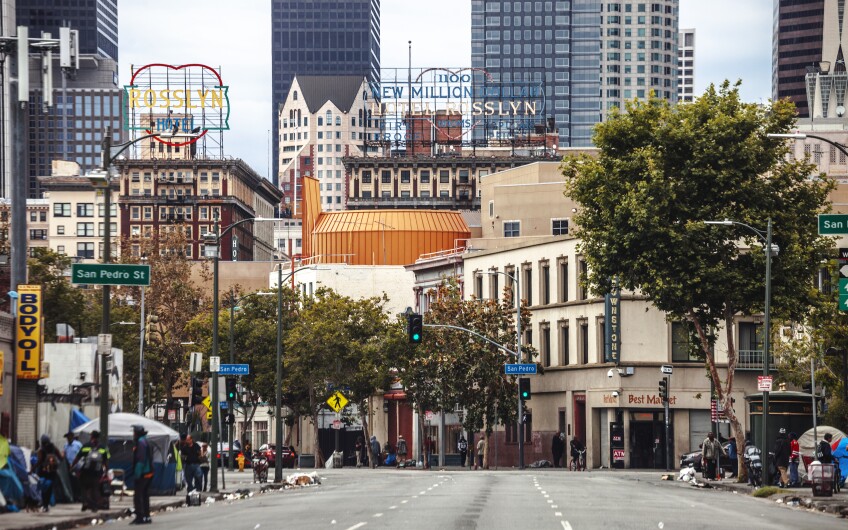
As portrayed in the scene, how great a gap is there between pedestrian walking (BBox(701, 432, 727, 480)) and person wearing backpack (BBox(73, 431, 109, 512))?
26322 millimetres

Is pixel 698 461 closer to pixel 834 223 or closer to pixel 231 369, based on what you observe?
pixel 231 369

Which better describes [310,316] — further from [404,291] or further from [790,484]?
[790,484]

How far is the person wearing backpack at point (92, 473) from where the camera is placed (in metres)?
35.4

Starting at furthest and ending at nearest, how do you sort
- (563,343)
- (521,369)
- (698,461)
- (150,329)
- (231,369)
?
(563,343) < (150,329) < (521,369) < (698,461) < (231,369)

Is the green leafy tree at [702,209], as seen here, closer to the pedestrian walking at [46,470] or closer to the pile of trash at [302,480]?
the pile of trash at [302,480]

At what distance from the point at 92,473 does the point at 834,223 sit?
17813mm

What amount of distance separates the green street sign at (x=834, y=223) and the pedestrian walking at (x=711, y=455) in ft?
72.5

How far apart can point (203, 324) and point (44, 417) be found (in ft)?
179

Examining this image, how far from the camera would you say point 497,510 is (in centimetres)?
3275

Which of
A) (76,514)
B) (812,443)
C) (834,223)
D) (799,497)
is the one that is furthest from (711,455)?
(76,514)

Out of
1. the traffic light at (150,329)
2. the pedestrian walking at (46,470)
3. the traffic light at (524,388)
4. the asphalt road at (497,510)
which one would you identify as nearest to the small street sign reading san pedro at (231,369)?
the asphalt road at (497,510)

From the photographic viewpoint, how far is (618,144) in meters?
60.8

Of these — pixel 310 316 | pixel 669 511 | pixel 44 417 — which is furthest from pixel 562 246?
pixel 669 511

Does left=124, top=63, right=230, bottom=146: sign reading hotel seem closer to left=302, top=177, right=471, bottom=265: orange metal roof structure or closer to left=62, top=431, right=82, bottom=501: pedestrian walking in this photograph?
left=302, top=177, right=471, bottom=265: orange metal roof structure
